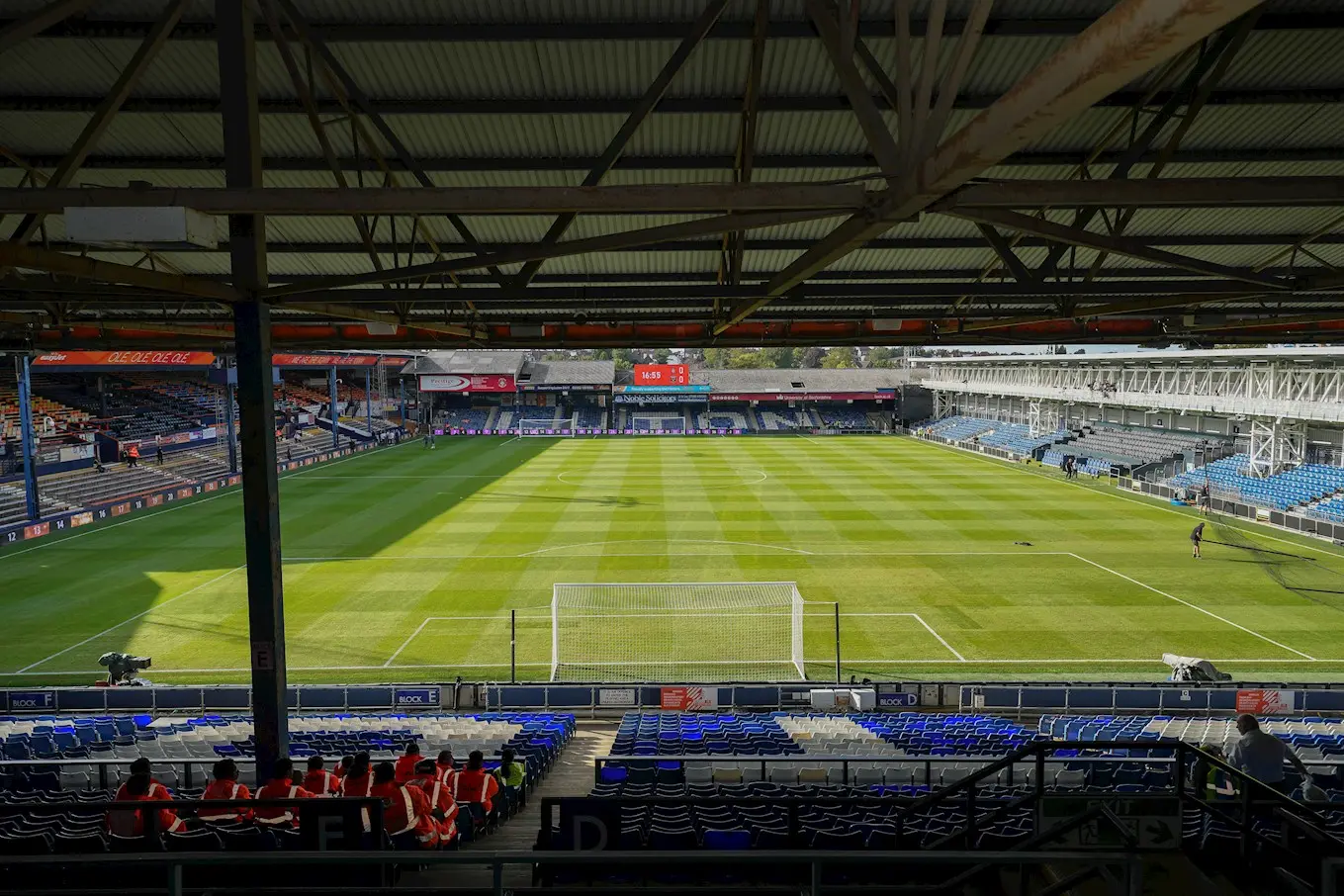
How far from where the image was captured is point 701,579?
2633 cm

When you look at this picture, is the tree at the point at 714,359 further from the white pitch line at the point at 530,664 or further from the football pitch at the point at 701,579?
the white pitch line at the point at 530,664

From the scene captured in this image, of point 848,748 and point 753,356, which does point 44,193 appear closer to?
point 848,748

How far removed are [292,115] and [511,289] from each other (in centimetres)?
283

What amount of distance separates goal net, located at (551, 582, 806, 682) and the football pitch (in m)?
0.29

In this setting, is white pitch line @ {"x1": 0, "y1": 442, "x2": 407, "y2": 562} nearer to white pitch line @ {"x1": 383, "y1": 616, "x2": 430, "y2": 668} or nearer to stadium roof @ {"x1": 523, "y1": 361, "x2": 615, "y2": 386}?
white pitch line @ {"x1": 383, "y1": 616, "x2": 430, "y2": 668}

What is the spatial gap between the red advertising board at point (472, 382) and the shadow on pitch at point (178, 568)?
3117 centimetres

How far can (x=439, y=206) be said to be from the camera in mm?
6391

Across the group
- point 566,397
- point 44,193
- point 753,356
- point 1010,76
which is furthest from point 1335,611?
point 753,356

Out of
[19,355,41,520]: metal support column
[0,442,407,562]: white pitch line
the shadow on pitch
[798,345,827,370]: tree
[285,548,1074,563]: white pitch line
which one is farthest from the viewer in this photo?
[798,345,827,370]: tree

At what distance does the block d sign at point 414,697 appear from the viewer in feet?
54.1

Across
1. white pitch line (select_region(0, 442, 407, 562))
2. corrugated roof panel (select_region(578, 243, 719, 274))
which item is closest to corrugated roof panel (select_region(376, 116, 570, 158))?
corrugated roof panel (select_region(578, 243, 719, 274))

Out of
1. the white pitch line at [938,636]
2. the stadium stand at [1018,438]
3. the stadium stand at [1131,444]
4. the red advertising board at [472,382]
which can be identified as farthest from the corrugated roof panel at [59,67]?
the red advertising board at [472,382]

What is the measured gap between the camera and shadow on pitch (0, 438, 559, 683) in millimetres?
20484

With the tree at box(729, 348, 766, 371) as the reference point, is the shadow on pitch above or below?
below
